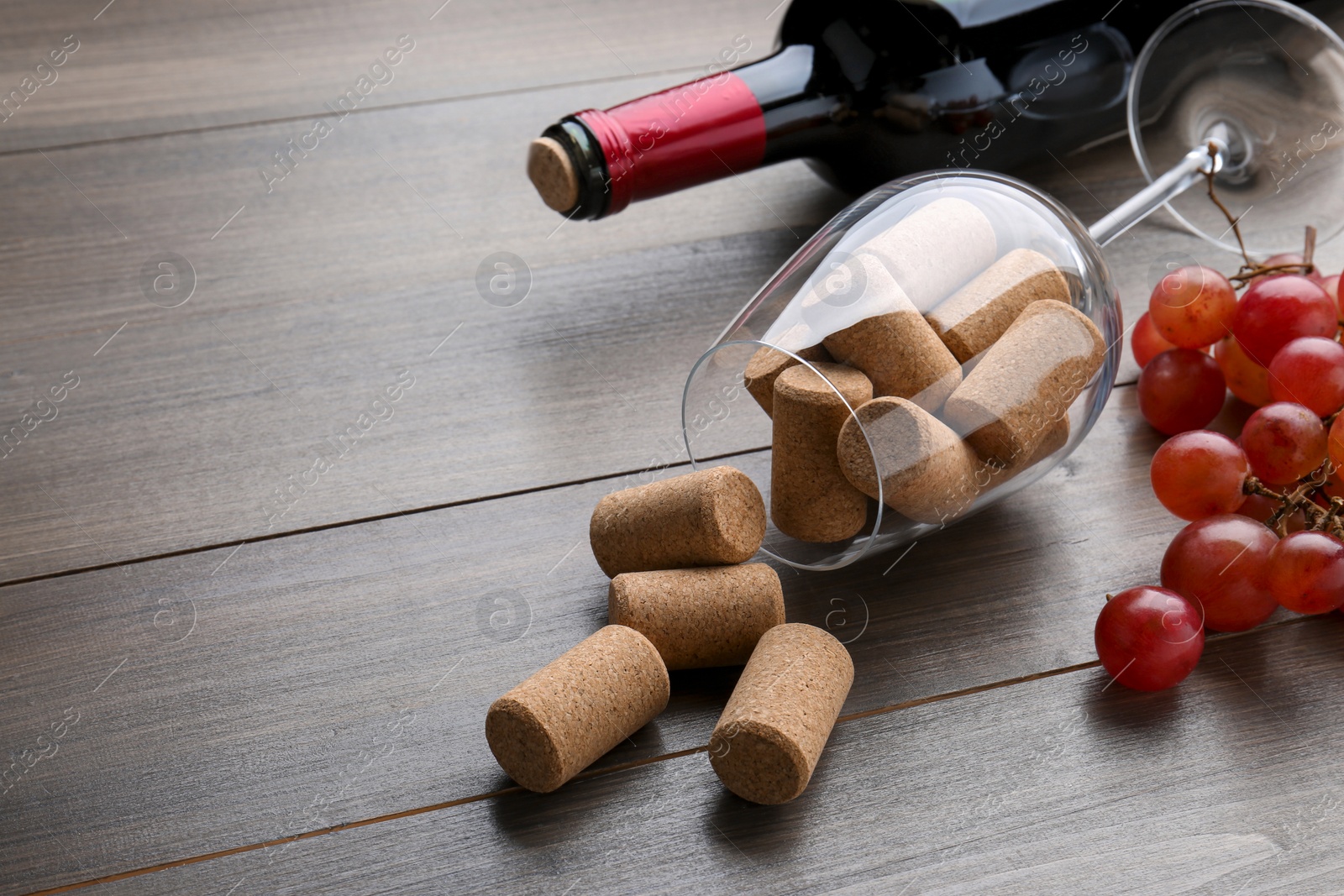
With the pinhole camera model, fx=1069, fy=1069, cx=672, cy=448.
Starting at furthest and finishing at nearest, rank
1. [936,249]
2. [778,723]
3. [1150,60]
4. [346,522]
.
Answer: [1150,60] → [346,522] → [936,249] → [778,723]

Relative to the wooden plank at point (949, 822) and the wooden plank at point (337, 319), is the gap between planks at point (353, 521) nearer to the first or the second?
the wooden plank at point (337, 319)

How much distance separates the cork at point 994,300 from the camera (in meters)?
0.63

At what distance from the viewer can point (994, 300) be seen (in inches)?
25.3

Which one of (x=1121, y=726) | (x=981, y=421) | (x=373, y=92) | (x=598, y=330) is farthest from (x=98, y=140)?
(x=1121, y=726)

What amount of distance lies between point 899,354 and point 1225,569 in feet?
0.79

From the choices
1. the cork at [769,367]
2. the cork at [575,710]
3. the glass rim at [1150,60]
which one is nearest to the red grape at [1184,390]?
the glass rim at [1150,60]

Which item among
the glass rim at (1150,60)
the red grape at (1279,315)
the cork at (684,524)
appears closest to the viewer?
the cork at (684,524)

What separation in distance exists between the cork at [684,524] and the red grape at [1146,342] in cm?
40

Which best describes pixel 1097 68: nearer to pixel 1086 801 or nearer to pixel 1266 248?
pixel 1266 248

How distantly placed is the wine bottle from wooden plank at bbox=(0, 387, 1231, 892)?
0.27 meters

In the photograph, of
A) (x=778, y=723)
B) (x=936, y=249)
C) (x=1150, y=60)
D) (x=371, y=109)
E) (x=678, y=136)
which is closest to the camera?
(x=778, y=723)

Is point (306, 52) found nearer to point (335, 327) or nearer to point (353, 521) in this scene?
point (335, 327)

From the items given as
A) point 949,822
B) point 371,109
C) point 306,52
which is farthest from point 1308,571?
point 306,52

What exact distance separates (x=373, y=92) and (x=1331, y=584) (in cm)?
104
